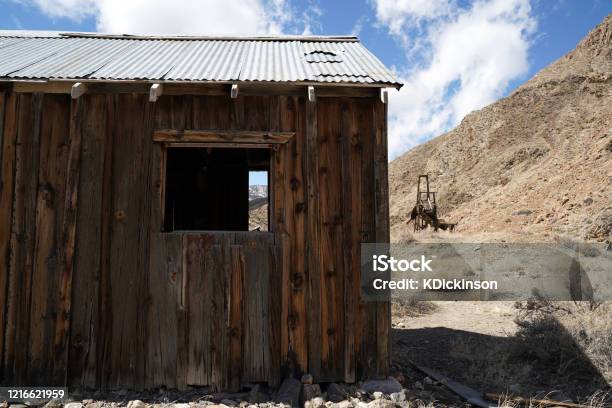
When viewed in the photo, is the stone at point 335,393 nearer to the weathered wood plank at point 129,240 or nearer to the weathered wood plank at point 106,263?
the weathered wood plank at point 129,240

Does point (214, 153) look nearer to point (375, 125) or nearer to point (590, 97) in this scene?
point (375, 125)

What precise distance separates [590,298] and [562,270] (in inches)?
118

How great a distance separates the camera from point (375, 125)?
15.1ft

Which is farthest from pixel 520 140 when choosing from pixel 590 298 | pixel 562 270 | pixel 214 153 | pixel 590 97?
pixel 214 153

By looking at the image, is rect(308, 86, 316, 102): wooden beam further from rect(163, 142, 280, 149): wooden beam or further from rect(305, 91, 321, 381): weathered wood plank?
rect(163, 142, 280, 149): wooden beam

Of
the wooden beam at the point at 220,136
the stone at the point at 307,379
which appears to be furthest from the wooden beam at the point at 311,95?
the stone at the point at 307,379

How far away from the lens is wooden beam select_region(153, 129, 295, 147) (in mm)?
4508

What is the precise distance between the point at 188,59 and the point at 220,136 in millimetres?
1455

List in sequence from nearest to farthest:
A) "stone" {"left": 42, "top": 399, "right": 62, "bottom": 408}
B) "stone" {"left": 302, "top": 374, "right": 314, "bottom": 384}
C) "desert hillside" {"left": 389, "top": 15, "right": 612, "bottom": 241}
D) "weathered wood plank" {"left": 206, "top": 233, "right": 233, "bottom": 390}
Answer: "stone" {"left": 42, "top": 399, "right": 62, "bottom": 408}, "stone" {"left": 302, "top": 374, "right": 314, "bottom": 384}, "weathered wood plank" {"left": 206, "top": 233, "right": 233, "bottom": 390}, "desert hillside" {"left": 389, "top": 15, "right": 612, "bottom": 241}

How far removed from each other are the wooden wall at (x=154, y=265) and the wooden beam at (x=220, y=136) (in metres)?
0.08

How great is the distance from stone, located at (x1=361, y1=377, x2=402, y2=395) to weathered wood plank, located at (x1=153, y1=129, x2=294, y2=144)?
103 inches

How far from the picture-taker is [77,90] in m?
4.27

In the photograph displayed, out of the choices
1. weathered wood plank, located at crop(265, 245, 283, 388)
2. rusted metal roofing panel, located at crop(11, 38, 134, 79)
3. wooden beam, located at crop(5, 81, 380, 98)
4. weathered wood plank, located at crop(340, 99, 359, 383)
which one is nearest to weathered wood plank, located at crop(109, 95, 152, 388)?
wooden beam, located at crop(5, 81, 380, 98)

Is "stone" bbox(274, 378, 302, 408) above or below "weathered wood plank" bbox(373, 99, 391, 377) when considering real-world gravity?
below
